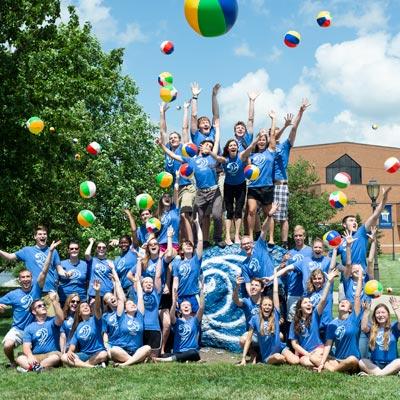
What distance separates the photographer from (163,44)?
527 inches

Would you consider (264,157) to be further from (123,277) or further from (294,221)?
(294,221)

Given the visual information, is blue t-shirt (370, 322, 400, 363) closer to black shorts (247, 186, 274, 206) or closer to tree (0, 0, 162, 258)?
black shorts (247, 186, 274, 206)

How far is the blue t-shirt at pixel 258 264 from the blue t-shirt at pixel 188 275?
2.45ft

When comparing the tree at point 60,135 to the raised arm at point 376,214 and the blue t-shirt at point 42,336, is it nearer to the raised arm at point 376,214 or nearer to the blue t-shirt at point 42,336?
the blue t-shirt at point 42,336

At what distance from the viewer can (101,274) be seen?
10164mm

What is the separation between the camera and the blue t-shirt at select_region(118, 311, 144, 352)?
9.05 m

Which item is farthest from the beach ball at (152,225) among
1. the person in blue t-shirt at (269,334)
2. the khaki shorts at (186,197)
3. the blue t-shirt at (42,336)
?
the person in blue t-shirt at (269,334)

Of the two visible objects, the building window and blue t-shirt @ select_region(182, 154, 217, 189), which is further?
the building window

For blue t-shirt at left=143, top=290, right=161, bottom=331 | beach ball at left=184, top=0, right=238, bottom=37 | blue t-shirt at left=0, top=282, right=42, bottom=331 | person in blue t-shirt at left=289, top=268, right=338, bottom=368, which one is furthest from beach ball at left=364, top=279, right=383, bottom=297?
blue t-shirt at left=0, top=282, right=42, bottom=331

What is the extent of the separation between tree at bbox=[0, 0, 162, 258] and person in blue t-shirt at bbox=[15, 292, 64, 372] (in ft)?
23.0

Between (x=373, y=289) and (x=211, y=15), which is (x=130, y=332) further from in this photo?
(x=211, y=15)

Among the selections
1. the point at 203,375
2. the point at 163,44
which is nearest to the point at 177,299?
the point at 203,375

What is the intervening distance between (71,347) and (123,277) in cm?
185

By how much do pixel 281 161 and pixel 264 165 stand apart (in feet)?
1.26
